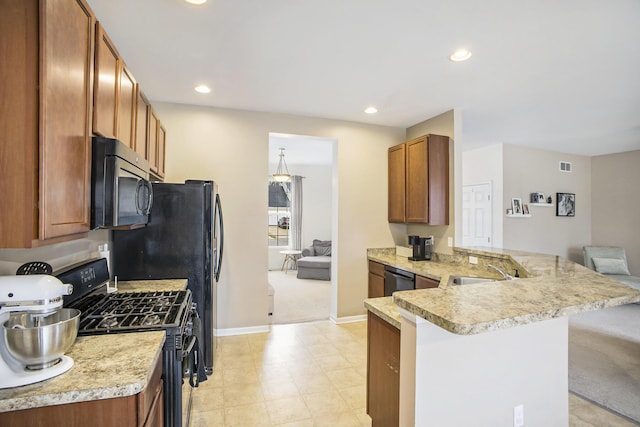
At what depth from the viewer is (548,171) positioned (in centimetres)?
593

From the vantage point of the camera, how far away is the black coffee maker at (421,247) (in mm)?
3789

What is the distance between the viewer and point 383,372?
67.8 inches

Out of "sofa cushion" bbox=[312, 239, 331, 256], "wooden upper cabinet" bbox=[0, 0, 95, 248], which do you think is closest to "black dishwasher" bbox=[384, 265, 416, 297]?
"wooden upper cabinet" bbox=[0, 0, 95, 248]

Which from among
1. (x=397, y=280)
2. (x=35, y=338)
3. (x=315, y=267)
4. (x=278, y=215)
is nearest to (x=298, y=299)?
(x=315, y=267)

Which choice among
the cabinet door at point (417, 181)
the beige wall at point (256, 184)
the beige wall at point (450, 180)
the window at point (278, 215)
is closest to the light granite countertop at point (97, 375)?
the beige wall at point (256, 184)

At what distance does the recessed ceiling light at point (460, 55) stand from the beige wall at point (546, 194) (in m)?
3.59

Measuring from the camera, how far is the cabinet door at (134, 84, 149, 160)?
7.07 feet

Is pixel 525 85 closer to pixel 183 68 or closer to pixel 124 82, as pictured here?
pixel 183 68

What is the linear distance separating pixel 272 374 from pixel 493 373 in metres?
1.89

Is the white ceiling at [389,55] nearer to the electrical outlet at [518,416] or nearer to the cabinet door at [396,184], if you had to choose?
the cabinet door at [396,184]

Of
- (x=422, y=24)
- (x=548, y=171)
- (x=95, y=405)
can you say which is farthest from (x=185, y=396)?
(x=548, y=171)

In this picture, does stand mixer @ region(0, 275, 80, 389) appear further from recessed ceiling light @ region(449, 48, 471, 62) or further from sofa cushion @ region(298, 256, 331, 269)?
sofa cushion @ region(298, 256, 331, 269)

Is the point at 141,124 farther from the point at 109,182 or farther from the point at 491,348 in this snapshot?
the point at 491,348

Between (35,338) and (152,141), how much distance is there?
2060mm
